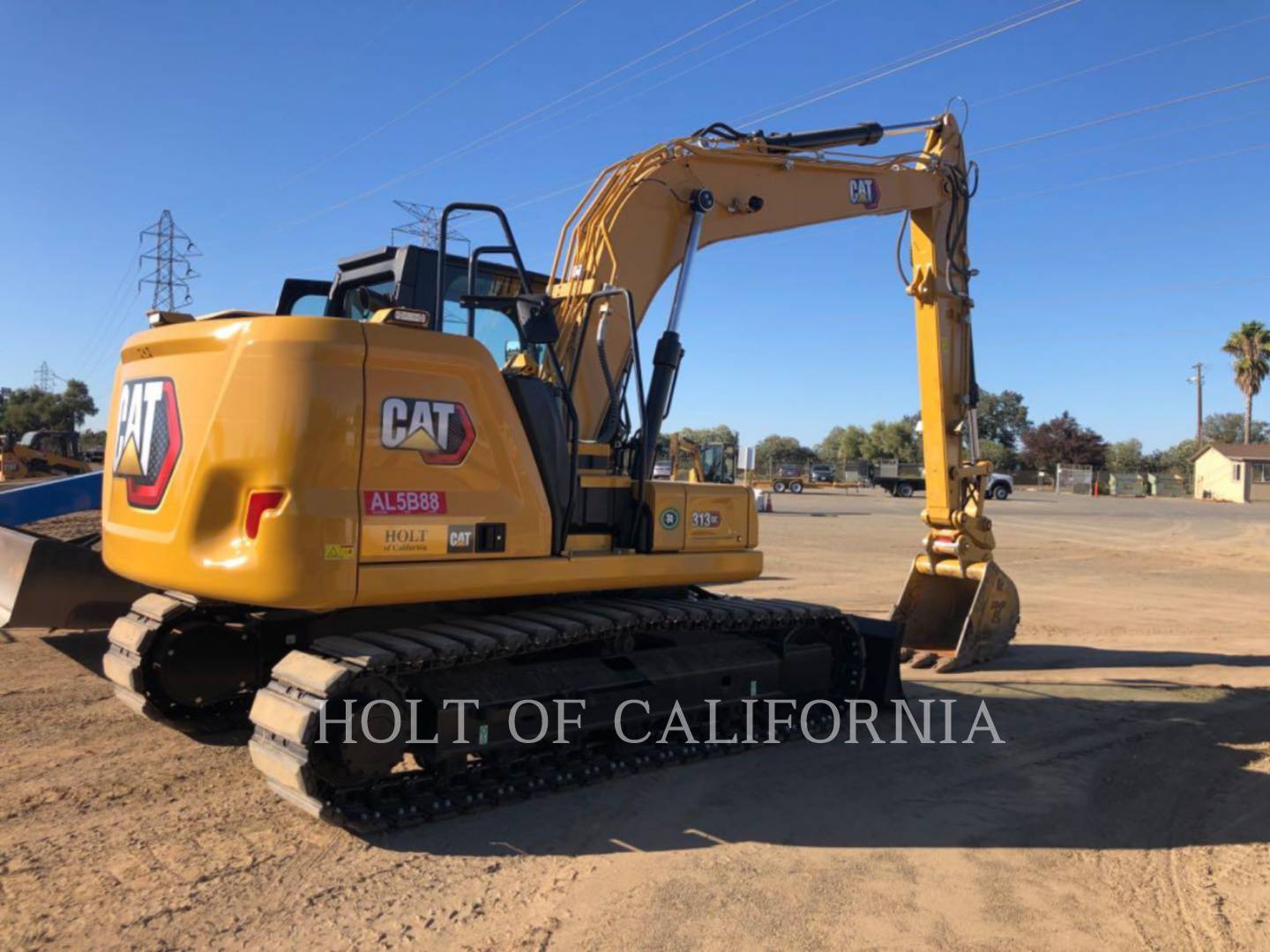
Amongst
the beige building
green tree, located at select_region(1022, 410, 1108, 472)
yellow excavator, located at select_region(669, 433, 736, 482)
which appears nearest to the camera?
yellow excavator, located at select_region(669, 433, 736, 482)

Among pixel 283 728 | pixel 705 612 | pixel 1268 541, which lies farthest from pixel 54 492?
pixel 1268 541

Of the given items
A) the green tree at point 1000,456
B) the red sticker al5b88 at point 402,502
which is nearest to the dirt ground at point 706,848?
the red sticker al5b88 at point 402,502

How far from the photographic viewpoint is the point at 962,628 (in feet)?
29.9

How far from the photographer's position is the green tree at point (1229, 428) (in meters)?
105

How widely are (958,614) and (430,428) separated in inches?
257

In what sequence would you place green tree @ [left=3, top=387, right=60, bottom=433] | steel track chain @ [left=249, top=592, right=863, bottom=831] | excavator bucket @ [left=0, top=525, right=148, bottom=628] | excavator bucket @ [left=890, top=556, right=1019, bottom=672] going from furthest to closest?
green tree @ [left=3, top=387, right=60, bottom=433], excavator bucket @ [left=890, top=556, right=1019, bottom=672], excavator bucket @ [left=0, top=525, right=148, bottom=628], steel track chain @ [left=249, top=592, right=863, bottom=831]

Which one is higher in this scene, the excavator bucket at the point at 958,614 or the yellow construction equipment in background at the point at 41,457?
the yellow construction equipment in background at the point at 41,457

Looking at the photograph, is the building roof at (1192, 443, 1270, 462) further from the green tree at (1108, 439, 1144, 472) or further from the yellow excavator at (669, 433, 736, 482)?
the yellow excavator at (669, 433, 736, 482)

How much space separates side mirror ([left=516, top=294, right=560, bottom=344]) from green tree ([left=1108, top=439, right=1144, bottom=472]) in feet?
298

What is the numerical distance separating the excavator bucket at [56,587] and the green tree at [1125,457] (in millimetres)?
90878

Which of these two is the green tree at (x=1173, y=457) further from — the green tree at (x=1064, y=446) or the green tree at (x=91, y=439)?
the green tree at (x=91, y=439)

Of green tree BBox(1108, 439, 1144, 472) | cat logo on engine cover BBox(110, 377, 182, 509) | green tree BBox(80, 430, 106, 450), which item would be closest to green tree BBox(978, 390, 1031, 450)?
green tree BBox(1108, 439, 1144, 472)

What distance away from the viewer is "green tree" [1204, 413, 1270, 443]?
105 m

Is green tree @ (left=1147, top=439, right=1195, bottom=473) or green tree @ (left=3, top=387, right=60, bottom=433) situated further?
green tree @ (left=1147, top=439, right=1195, bottom=473)
